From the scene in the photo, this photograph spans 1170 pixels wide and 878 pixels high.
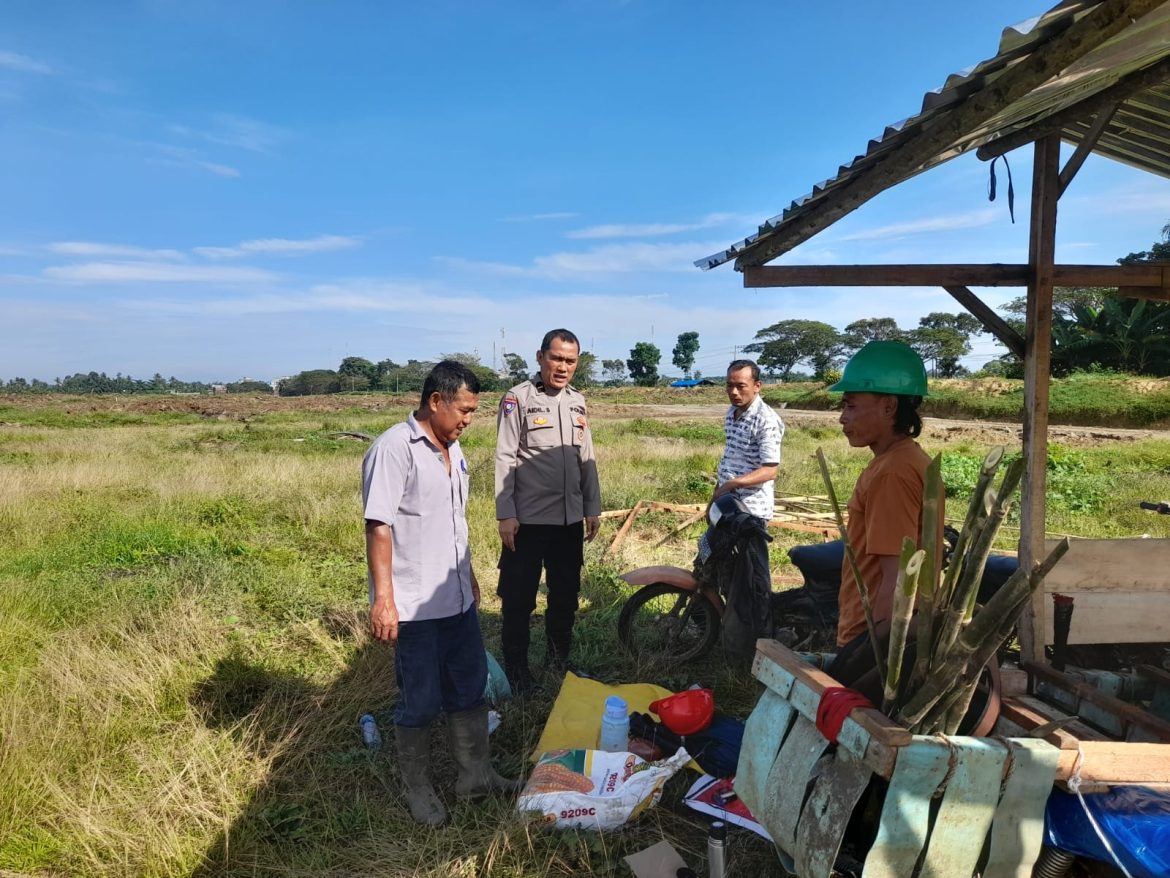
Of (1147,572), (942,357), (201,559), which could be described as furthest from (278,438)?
(942,357)

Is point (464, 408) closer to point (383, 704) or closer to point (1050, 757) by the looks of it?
point (383, 704)

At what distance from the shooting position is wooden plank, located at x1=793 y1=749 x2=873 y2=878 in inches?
63.3

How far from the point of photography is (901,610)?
64.5 inches

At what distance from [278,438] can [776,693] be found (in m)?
19.7

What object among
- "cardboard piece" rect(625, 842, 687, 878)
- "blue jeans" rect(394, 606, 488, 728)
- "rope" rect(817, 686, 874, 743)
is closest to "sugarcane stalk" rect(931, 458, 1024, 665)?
"rope" rect(817, 686, 874, 743)

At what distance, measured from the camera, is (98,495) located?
912cm

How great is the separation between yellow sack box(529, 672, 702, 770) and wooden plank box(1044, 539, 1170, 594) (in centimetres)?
193

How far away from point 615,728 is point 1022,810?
180cm

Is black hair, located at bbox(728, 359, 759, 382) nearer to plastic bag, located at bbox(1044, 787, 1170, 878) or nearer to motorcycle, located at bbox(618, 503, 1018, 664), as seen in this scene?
motorcycle, located at bbox(618, 503, 1018, 664)

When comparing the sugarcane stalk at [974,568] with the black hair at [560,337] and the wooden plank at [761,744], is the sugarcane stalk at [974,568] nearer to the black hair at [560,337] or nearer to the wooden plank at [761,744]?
the wooden plank at [761,744]

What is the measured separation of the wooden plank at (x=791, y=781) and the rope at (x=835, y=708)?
2.1 inches

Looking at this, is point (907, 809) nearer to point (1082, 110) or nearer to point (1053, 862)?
point (1053, 862)

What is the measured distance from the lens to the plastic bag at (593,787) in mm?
2693

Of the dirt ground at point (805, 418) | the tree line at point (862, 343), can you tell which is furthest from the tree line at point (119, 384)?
the dirt ground at point (805, 418)
